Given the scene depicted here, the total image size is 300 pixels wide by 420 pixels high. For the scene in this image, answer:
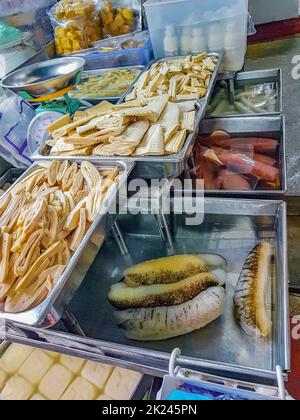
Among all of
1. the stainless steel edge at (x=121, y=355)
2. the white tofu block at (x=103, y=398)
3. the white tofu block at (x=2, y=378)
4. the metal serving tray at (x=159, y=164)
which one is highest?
the metal serving tray at (x=159, y=164)

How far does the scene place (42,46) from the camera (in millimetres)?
2678

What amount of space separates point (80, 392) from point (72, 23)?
269cm

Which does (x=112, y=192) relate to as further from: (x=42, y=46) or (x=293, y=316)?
(x=42, y=46)

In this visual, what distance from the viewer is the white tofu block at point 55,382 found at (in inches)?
42.2

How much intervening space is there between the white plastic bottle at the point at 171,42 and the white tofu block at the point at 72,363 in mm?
2150

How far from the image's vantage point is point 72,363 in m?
1.14

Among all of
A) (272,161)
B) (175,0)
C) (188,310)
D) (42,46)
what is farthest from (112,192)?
(42,46)

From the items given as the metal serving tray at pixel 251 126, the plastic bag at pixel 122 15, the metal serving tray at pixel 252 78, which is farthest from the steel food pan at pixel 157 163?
the plastic bag at pixel 122 15

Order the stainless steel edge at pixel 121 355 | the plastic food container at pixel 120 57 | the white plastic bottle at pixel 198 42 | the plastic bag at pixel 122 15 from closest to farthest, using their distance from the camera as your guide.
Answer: the stainless steel edge at pixel 121 355, the white plastic bottle at pixel 198 42, the plastic food container at pixel 120 57, the plastic bag at pixel 122 15

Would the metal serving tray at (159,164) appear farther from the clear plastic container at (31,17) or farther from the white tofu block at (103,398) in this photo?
the clear plastic container at (31,17)

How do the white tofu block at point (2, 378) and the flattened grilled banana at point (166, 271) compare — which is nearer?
the white tofu block at point (2, 378)

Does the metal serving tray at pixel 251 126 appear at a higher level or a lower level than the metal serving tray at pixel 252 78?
lower

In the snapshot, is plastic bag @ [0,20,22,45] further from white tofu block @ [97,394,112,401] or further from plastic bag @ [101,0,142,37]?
white tofu block @ [97,394,112,401]

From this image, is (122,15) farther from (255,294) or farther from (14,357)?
(14,357)
